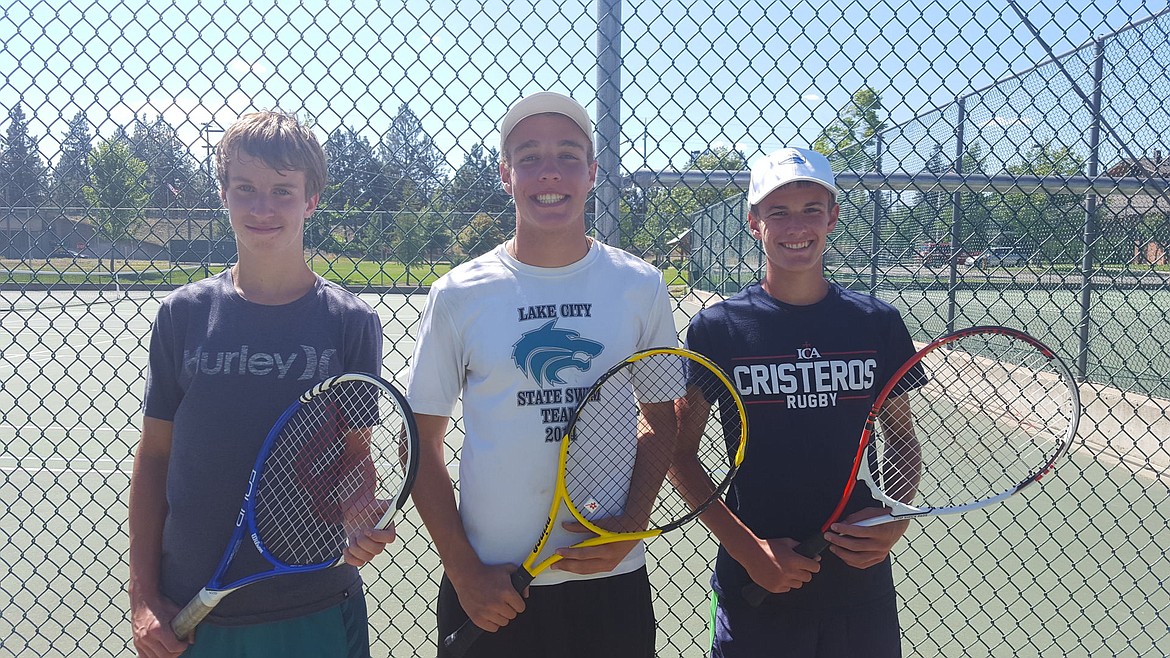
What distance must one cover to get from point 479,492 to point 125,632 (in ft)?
6.99

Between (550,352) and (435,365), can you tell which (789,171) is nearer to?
(550,352)

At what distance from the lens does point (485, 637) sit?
1.98m

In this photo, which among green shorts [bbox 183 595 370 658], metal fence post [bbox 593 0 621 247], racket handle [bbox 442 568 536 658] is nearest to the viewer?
racket handle [bbox 442 568 536 658]

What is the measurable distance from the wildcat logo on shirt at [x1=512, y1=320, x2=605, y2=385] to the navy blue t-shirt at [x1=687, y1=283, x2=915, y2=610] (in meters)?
0.34

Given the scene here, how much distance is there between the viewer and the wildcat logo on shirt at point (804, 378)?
6.72 feet

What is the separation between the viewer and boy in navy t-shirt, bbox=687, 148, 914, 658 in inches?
80.1

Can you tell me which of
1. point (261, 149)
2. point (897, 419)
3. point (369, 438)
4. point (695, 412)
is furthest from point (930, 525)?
point (261, 149)

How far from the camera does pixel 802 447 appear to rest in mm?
2051

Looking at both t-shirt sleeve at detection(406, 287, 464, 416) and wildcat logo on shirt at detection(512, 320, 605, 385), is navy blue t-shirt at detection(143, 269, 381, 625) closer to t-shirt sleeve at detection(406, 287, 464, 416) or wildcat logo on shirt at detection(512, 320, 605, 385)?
t-shirt sleeve at detection(406, 287, 464, 416)

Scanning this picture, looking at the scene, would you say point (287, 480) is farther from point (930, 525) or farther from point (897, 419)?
point (930, 525)

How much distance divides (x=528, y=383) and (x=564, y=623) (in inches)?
23.4

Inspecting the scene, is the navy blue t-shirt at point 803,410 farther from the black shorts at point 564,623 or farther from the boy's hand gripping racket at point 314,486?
the boy's hand gripping racket at point 314,486

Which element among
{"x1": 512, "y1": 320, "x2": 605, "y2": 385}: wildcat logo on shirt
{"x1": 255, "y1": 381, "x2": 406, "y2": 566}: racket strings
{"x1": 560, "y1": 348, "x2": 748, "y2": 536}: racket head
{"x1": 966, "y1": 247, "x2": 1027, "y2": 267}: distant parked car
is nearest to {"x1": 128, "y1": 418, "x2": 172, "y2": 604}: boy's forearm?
{"x1": 255, "y1": 381, "x2": 406, "y2": 566}: racket strings

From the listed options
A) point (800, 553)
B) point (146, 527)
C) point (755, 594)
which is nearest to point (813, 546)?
point (800, 553)
